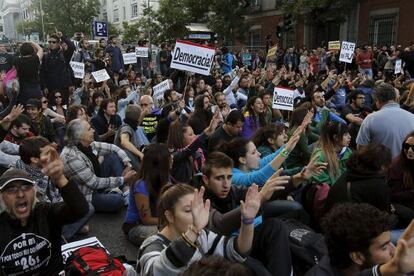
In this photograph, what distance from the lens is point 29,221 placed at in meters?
2.85

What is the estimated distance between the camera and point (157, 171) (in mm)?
3836

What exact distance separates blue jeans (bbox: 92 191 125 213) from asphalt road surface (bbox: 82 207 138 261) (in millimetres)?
99

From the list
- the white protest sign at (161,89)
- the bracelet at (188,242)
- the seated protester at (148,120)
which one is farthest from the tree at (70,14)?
the bracelet at (188,242)

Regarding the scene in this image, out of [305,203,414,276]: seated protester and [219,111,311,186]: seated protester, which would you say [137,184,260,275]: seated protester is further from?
[219,111,311,186]: seated protester

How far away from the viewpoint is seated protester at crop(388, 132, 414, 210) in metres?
3.71

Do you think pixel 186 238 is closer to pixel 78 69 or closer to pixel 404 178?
pixel 404 178

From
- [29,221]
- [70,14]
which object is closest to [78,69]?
[29,221]

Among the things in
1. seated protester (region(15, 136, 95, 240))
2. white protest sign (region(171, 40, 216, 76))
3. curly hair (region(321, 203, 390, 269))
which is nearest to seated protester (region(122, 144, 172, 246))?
seated protester (region(15, 136, 95, 240))

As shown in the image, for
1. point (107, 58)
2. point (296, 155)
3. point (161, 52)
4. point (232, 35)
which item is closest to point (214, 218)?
point (296, 155)

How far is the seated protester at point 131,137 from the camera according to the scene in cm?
563

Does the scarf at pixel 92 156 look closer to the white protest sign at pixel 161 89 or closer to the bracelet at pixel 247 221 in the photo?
the bracelet at pixel 247 221

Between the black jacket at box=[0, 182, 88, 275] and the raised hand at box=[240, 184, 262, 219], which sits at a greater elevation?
the raised hand at box=[240, 184, 262, 219]

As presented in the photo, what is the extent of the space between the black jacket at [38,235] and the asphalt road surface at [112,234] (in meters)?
1.31

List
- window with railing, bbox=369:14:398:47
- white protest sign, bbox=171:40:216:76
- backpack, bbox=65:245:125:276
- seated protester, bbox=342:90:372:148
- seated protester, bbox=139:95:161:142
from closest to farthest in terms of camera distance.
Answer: backpack, bbox=65:245:125:276
seated protester, bbox=139:95:161:142
seated protester, bbox=342:90:372:148
white protest sign, bbox=171:40:216:76
window with railing, bbox=369:14:398:47
